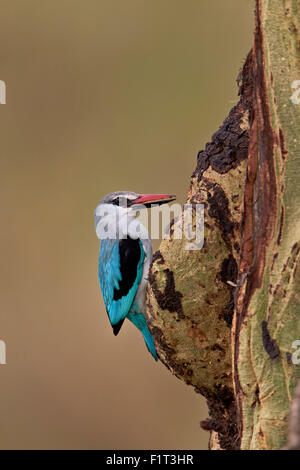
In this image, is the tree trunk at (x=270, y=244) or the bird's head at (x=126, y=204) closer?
the tree trunk at (x=270, y=244)

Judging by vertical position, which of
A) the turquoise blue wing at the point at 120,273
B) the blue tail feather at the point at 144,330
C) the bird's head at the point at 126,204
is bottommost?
the blue tail feather at the point at 144,330

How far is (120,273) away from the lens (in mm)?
4230

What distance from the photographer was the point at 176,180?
7.19 metres

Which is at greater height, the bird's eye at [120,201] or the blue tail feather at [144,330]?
the bird's eye at [120,201]

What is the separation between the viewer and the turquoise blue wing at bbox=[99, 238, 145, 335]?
164 inches

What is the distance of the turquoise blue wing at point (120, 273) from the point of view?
4.16 m

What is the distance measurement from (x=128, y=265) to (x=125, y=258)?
46 mm

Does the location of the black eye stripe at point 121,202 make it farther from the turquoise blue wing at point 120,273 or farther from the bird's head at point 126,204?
the turquoise blue wing at point 120,273

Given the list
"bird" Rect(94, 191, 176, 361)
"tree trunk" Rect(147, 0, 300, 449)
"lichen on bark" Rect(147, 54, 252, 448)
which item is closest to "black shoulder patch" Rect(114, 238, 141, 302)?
"bird" Rect(94, 191, 176, 361)

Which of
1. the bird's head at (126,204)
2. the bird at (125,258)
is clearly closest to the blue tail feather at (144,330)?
the bird at (125,258)

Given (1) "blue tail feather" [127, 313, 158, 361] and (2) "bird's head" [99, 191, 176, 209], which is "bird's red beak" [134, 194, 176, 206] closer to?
(2) "bird's head" [99, 191, 176, 209]

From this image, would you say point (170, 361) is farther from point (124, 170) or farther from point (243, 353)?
point (124, 170)

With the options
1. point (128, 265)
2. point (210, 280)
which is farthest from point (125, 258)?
point (210, 280)

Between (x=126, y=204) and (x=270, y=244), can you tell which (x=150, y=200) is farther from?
(x=270, y=244)
